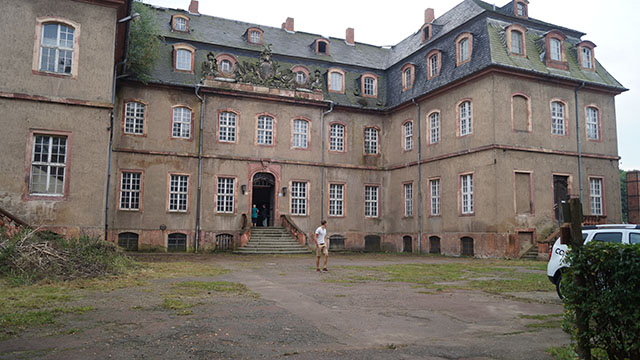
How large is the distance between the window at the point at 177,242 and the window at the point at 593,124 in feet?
68.8

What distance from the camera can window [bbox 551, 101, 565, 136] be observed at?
76.6 ft

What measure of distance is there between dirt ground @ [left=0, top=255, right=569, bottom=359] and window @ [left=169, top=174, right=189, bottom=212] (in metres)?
15.0

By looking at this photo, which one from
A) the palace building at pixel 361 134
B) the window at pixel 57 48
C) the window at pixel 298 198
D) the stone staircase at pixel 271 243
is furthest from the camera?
the window at pixel 298 198

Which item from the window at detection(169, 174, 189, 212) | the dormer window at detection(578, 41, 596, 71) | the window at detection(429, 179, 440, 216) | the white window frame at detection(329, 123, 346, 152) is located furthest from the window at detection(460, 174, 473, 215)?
the window at detection(169, 174, 189, 212)

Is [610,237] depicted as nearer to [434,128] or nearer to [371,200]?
[434,128]

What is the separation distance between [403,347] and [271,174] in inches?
852

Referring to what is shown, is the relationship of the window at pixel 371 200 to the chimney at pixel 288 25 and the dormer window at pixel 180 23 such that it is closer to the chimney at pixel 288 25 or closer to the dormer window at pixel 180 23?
the chimney at pixel 288 25

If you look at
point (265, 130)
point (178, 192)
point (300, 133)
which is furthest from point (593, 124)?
point (178, 192)

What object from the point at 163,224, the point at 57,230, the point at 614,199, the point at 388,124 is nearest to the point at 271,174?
the point at 163,224

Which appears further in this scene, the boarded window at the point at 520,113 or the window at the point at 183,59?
the window at the point at 183,59

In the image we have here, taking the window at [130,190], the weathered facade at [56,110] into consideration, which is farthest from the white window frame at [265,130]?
the weathered facade at [56,110]

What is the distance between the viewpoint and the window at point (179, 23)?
27656 mm

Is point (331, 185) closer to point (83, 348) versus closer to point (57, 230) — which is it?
point (57, 230)

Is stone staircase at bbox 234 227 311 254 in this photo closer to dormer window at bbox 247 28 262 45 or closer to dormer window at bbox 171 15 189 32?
dormer window at bbox 247 28 262 45
